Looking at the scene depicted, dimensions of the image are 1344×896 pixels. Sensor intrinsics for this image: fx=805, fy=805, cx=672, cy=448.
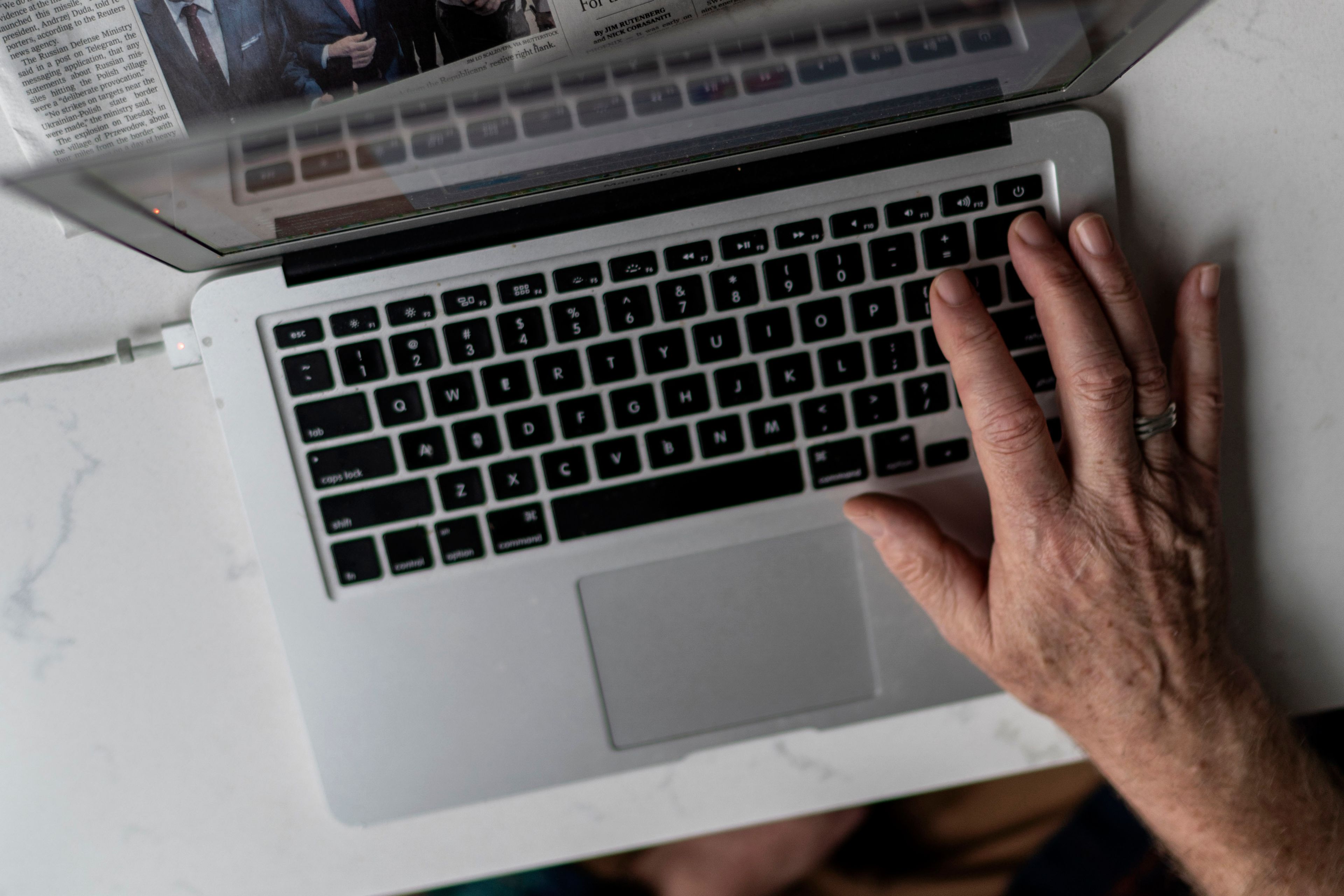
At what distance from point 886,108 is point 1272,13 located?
30 centimetres

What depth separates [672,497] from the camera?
534 millimetres

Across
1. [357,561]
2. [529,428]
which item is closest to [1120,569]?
[529,428]

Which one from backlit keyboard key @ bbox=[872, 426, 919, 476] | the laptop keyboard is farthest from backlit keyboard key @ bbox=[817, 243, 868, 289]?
backlit keyboard key @ bbox=[872, 426, 919, 476]

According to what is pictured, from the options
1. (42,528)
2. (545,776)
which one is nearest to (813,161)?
(545,776)

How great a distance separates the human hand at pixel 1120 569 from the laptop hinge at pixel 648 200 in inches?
2.8

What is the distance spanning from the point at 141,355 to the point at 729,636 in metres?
0.44

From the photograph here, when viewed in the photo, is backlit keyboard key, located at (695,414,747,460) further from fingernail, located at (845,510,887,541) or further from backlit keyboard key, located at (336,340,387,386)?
backlit keyboard key, located at (336,340,387,386)

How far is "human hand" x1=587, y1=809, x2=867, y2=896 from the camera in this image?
85cm

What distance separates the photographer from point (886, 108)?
0.48 m

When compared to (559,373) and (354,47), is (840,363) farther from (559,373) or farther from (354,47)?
(354,47)

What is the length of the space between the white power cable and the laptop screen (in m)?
0.06

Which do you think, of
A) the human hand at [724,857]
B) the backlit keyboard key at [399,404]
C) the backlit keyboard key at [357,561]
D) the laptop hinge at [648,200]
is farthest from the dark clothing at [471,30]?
the human hand at [724,857]

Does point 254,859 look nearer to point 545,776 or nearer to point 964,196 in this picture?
point 545,776

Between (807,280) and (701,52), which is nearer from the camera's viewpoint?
(701,52)
